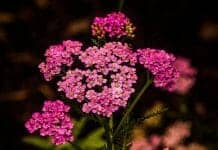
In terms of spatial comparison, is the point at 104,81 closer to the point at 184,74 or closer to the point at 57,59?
the point at 57,59

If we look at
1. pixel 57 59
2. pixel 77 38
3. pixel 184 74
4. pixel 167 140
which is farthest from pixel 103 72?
pixel 77 38

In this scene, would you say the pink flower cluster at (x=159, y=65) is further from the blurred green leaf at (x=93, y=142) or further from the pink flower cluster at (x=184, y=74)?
the pink flower cluster at (x=184, y=74)

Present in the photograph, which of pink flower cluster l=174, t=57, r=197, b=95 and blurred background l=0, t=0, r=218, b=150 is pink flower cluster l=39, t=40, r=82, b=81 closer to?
pink flower cluster l=174, t=57, r=197, b=95

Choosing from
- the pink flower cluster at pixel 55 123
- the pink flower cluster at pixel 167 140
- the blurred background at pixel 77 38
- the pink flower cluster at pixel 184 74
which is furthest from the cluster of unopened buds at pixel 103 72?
the blurred background at pixel 77 38

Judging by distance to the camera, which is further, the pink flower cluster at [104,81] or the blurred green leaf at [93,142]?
the blurred green leaf at [93,142]

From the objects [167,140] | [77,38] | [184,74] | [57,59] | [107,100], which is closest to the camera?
[107,100]

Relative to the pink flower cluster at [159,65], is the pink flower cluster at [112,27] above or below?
above

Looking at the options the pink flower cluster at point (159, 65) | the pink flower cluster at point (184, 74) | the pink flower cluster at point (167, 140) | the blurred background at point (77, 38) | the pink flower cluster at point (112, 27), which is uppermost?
the blurred background at point (77, 38)
